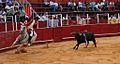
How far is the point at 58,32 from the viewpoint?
52.4 ft

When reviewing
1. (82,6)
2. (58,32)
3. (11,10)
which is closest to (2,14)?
(11,10)

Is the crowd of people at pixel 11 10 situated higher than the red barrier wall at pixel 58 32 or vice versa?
the crowd of people at pixel 11 10

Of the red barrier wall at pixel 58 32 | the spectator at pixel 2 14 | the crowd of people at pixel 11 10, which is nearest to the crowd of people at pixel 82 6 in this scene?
the red barrier wall at pixel 58 32

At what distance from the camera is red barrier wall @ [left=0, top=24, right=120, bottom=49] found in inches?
482

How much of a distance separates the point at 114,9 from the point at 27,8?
8077 mm

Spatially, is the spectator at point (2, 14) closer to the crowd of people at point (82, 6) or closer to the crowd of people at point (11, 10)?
the crowd of people at point (11, 10)

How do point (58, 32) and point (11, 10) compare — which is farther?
point (58, 32)

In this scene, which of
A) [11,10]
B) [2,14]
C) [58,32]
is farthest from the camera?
[58,32]

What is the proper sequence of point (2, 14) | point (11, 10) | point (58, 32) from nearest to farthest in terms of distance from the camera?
point (2, 14) → point (11, 10) → point (58, 32)

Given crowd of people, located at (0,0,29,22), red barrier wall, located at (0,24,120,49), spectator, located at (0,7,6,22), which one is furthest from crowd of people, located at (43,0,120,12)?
spectator, located at (0,7,6,22)

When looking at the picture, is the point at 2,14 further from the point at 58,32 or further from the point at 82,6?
the point at 82,6

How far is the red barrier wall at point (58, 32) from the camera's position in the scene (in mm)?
12250

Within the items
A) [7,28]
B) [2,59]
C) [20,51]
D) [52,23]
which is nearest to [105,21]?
[52,23]

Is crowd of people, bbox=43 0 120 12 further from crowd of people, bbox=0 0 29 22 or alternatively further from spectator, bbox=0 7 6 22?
spectator, bbox=0 7 6 22
